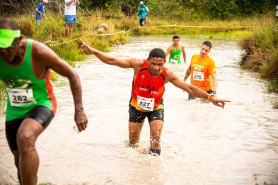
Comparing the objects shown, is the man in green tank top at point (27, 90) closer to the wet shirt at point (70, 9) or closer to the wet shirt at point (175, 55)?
the wet shirt at point (175, 55)

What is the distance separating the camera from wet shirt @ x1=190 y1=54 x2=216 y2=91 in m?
8.69

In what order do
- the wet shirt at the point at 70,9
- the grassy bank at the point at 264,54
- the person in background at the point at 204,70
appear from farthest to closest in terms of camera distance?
1. the wet shirt at the point at 70,9
2. the grassy bank at the point at 264,54
3. the person in background at the point at 204,70

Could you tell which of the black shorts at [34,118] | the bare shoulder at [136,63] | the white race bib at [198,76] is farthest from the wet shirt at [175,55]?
the black shorts at [34,118]

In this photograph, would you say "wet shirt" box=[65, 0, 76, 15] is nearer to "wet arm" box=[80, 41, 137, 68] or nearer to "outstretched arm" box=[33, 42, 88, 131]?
"wet arm" box=[80, 41, 137, 68]

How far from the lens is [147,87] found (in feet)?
18.3

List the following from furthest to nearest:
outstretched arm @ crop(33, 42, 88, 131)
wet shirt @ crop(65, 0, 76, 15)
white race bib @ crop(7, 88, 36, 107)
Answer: wet shirt @ crop(65, 0, 76, 15) < white race bib @ crop(7, 88, 36, 107) < outstretched arm @ crop(33, 42, 88, 131)

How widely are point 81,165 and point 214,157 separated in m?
1.84

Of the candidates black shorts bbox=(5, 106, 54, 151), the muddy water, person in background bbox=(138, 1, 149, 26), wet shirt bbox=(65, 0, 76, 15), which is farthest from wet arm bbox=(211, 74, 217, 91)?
person in background bbox=(138, 1, 149, 26)

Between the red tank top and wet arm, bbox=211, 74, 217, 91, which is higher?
the red tank top

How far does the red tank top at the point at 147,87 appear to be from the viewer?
5.56m

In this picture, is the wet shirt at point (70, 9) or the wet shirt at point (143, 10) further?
the wet shirt at point (143, 10)

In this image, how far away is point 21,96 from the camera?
12.1 ft

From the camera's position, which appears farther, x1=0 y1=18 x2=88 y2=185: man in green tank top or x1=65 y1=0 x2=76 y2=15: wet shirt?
x1=65 y1=0 x2=76 y2=15: wet shirt

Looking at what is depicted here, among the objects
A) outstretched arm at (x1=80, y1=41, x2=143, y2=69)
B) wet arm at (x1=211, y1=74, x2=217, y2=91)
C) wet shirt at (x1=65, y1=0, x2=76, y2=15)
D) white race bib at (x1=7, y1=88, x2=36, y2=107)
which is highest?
wet shirt at (x1=65, y1=0, x2=76, y2=15)
